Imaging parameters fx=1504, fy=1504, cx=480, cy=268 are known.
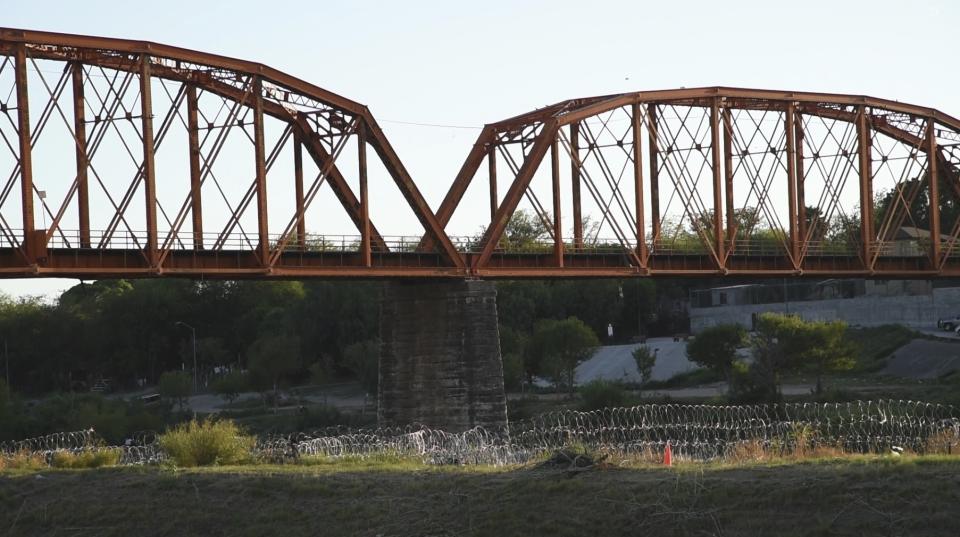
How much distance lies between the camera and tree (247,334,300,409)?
113 metres

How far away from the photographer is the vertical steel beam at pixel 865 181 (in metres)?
80.7

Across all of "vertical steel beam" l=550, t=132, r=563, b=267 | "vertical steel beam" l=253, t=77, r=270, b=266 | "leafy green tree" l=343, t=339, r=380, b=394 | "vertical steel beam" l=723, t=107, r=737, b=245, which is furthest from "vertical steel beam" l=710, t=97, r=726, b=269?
"leafy green tree" l=343, t=339, r=380, b=394

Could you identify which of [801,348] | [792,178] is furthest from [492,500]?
[801,348]

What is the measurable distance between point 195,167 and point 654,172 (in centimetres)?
2762

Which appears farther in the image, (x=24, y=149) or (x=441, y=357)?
(x=441, y=357)

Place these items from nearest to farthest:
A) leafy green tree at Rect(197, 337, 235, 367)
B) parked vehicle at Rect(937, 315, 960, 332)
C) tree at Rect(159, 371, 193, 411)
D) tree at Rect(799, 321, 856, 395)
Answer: tree at Rect(799, 321, 856, 395)
parked vehicle at Rect(937, 315, 960, 332)
tree at Rect(159, 371, 193, 411)
leafy green tree at Rect(197, 337, 235, 367)

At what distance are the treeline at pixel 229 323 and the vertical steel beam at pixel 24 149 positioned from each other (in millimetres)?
→ 65989

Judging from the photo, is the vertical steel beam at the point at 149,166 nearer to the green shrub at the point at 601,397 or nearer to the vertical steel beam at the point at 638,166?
the vertical steel beam at the point at 638,166

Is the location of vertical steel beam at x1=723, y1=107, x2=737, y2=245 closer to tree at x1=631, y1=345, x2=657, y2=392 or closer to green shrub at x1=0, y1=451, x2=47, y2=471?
tree at x1=631, y1=345, x2=657, y2=392

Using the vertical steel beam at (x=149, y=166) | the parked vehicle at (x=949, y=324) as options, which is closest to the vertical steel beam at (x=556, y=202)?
the vertical steel beam at (x=149, y=166)

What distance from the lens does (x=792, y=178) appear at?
7900cm

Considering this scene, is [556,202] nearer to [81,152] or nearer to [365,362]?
[81,152]

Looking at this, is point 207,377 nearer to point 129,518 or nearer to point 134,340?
point 134,340

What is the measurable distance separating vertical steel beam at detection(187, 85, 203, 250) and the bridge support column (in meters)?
9.03
